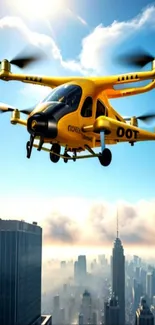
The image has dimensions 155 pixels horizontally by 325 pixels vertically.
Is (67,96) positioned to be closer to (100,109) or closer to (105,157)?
(100,109)

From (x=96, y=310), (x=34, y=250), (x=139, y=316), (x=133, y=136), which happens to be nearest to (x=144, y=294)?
(x=96, y=310)

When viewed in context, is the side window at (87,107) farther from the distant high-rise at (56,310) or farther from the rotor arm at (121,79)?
the distant high-rise at (56,310)

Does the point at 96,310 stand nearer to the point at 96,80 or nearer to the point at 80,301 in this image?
the point at 80,301

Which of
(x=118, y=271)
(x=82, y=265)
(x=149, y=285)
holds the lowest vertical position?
(x=149, y=285)

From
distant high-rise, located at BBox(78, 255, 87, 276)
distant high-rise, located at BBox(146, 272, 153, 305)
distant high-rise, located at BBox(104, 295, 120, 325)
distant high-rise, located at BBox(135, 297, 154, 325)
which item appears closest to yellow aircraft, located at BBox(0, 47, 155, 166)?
distant high-rise, located at BBox(135, 297, 154, 325)

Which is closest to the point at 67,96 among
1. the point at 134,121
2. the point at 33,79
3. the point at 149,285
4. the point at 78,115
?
the point at 78,115

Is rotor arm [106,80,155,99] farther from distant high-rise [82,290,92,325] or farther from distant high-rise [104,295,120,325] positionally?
distant high-rise [82,290,92,325]

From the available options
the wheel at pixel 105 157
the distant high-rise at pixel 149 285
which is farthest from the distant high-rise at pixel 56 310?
the wheel at pixel 105 157
